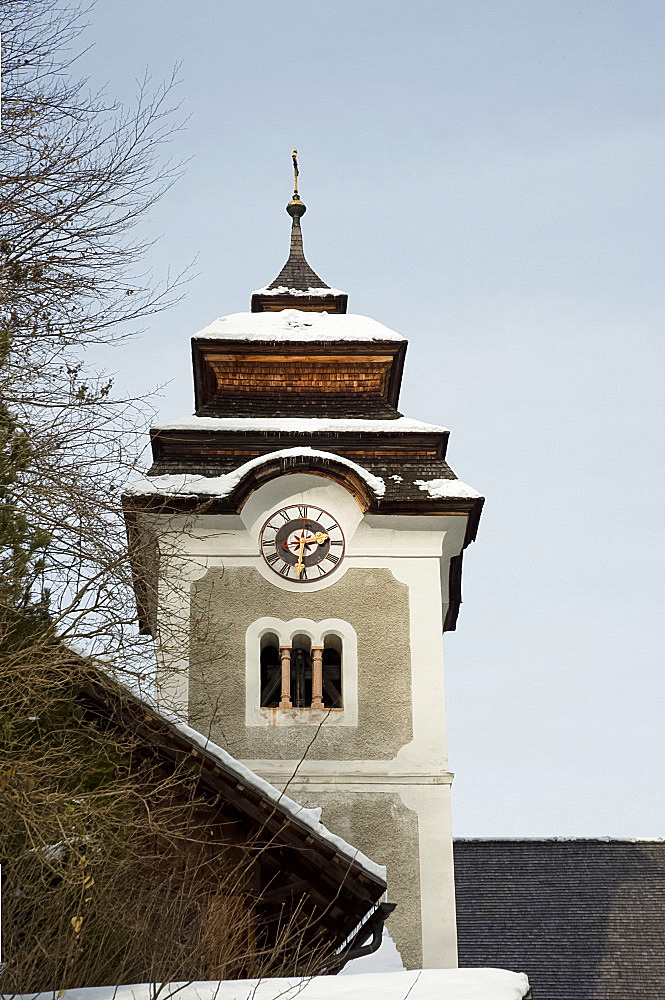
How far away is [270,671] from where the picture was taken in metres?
16.7

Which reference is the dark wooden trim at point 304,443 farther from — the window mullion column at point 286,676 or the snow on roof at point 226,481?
the window mullion column at point 286,676

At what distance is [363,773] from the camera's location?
15547 millimetres

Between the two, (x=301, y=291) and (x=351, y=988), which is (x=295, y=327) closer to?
(x=301, y=291)

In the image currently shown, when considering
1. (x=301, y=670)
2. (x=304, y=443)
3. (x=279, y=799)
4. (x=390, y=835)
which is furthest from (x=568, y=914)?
(x=279, y=799)

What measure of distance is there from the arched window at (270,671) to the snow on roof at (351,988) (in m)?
8.48

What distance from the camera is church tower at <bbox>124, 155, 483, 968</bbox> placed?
15.3 m

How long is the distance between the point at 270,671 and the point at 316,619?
0.81 metres

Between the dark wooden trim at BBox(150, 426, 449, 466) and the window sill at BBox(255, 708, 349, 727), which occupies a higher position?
the dark wooden trim at BBox(150, 426, 449, 466)

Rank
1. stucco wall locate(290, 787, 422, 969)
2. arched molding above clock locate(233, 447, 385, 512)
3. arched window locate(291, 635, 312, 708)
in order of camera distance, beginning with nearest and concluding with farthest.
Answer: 1. stucco wall locate(290, 787, 422, 969)
2. arched window locate(291, 635, 312, 708)
3. arched molding above clock locate(233, 447, 385, 512)

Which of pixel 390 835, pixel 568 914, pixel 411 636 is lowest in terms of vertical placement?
pixel 568 914

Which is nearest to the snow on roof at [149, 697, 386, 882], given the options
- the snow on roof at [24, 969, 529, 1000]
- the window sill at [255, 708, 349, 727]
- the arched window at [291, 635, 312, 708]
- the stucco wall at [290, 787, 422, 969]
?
the snow on roof at [24, 969, 529, 1000]

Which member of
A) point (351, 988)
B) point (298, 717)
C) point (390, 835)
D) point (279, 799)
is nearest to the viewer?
point (351, 988)

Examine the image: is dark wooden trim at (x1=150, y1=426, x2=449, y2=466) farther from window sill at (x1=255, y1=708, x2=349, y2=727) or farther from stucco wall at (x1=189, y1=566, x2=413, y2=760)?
window sill at (x1=255, y1=708, x2=349, y2=727)

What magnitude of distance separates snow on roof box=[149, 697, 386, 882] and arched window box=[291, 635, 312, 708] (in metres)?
6.37
